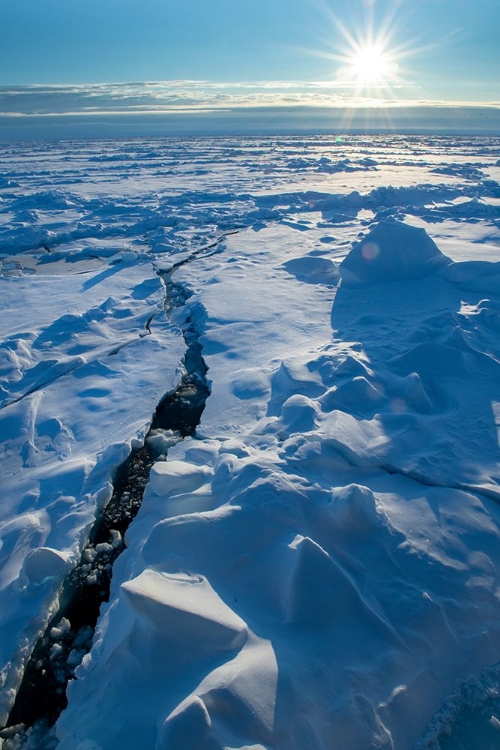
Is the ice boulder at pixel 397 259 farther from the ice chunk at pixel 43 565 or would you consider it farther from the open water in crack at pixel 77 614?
the ice chunk at pixel 43 565

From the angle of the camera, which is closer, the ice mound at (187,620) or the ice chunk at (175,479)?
the ice mound at (187,620)

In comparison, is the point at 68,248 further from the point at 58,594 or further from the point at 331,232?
the point at 58,594

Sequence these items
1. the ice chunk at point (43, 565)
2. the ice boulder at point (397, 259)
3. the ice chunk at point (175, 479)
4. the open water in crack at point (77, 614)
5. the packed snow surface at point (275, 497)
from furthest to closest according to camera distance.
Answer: the ice boulder at point (397, 259) < the ice chunk at point (175, 479) < the ice chunk at point (43, 565) < the open water in crack at point (77, 614) < the packed snow surface at point (275, 497)

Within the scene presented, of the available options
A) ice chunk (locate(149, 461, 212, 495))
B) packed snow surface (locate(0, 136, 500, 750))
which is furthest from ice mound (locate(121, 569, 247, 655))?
ice chunk (locate(149, 461, 212, 495))

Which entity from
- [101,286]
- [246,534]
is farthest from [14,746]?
[101,286]

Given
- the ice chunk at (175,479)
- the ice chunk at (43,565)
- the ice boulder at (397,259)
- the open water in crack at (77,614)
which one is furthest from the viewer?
the ice boulder at (397,259)

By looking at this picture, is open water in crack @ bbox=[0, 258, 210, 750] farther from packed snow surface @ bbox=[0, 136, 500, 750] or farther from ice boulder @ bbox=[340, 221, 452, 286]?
ice boulder @ bbox=[340, 221, 452, 286]

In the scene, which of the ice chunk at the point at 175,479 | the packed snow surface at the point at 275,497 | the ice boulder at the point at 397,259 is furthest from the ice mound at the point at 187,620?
the ice boulder at the point at 397,259
